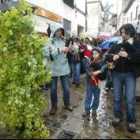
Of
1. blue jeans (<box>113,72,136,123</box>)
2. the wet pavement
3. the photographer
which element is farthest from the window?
blue jeans (<box>113,72,136,123</box>)

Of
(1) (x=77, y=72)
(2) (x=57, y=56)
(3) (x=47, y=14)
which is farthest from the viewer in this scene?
(3) (x=47, y=14)

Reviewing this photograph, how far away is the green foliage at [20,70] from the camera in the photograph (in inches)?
183

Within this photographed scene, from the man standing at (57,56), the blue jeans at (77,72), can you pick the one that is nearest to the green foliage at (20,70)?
the man standing at (57,56)

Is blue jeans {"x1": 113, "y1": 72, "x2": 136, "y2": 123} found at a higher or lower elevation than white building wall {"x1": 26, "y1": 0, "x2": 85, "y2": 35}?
lower

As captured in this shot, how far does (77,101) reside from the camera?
7.64m

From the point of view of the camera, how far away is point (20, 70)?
4676mm

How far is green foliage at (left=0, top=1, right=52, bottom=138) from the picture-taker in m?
4.64

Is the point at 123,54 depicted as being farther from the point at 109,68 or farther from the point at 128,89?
the point at 128,89

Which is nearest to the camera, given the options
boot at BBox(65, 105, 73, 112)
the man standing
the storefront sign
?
the man standing

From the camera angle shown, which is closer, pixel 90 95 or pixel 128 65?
pixel 128 65

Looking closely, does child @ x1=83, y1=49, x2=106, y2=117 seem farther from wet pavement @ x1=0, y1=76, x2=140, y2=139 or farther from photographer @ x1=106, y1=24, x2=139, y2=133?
photographer @ x1=106, y1=24, x2=139, y2=133

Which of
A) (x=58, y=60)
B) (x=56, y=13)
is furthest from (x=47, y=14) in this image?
(x=58, y=60)

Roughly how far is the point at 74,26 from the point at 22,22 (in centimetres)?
1816

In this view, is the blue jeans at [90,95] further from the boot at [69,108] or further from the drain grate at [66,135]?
the drain grate at [66,135]
